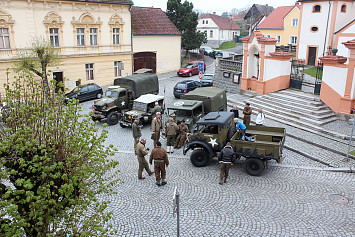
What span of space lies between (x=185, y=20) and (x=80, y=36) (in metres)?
18.2

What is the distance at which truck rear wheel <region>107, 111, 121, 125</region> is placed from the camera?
59.4 feet

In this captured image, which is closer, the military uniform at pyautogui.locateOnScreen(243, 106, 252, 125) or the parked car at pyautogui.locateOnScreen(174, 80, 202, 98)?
the military uniform at pyautogui.locateOnScreen(243, 106, 252, 125)

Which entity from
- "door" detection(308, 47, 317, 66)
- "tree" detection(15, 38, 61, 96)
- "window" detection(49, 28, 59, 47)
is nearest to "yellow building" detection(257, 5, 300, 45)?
"door" detection(308, 47, 317, 66)

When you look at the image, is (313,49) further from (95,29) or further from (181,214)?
(181,214)

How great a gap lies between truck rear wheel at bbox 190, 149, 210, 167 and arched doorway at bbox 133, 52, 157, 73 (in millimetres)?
22359

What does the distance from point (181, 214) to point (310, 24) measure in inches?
1125

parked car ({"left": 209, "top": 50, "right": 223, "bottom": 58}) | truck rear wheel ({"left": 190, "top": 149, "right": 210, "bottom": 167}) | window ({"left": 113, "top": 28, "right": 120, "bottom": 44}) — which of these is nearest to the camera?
truck rear wheel ({"left": 190, "top": 149, "right": 210, "bottom": 167})

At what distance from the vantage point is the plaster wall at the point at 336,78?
15859 millimetres

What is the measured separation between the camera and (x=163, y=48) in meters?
36.1

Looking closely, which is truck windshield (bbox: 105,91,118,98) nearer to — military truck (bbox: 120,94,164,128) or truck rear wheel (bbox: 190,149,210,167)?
military truck (bbox: 120,94,164,128)

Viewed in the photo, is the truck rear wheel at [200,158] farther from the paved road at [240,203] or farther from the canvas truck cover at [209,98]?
the canvas truck cover at [209,98]

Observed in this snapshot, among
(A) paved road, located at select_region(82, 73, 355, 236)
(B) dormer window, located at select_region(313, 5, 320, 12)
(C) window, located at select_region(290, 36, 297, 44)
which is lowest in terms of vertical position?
(A) paved road, located at select_region(82, 73, 355, 236)

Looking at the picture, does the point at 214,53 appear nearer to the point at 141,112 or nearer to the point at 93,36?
the point at 93,36

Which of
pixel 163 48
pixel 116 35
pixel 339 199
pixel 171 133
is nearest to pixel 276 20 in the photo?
pixel 163 48
